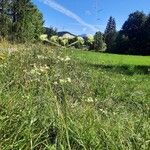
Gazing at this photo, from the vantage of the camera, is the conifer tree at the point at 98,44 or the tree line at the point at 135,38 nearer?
the conifer tree at the point at 98,44

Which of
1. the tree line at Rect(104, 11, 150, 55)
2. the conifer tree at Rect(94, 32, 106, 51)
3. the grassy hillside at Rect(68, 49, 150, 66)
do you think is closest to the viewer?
the conifer tree at Rect(94, 32, 106, 51)

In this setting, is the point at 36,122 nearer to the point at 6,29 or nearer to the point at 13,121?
the point at 13,121

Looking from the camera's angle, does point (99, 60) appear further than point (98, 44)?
Yes

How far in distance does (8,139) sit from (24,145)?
0.15 m

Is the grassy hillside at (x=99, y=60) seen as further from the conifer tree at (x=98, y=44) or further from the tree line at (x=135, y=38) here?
the tree line at (x=135, y=38)

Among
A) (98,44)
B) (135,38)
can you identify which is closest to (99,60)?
(98,44)

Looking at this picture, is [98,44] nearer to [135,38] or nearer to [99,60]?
[99,60]

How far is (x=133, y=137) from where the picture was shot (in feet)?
15.1

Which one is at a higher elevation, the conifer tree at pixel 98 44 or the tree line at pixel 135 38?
the conifer tree at pixel 98 44

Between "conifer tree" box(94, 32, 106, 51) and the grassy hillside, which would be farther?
the grassy hillside

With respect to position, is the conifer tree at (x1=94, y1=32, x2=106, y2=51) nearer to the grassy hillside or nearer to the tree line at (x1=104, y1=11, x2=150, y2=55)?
the grassy hillside

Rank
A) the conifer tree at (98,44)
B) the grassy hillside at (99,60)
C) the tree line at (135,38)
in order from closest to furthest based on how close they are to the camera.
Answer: the conifer tree at (98,44) < the grassy hillside at (99,60) < the tree line at (135,38)

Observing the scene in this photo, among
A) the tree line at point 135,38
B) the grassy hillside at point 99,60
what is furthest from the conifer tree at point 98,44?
the tree line at point 135,38

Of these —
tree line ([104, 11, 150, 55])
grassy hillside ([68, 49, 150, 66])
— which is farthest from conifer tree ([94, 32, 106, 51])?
tree line ([104, 11, 150, 55])
